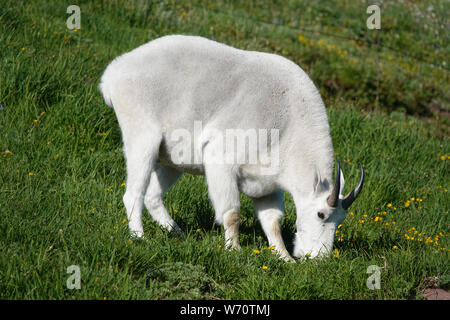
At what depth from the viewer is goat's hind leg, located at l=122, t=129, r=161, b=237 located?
15.5 ft

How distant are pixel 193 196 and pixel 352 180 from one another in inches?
84.9

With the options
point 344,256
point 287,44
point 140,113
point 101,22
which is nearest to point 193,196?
point 140,113

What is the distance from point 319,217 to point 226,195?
2.70 feet

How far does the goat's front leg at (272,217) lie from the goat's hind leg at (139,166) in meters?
1.14

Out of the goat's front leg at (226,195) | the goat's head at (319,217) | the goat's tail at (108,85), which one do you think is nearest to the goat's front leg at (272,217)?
the goat's head at (319,217)

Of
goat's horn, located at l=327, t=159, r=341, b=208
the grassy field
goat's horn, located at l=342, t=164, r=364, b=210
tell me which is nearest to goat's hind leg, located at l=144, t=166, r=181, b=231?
the grassy field

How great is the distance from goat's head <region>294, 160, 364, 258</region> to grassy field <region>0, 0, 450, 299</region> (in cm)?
18

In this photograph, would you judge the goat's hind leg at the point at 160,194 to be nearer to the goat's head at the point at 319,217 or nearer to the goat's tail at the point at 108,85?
the goat's tail at the point at 108,85

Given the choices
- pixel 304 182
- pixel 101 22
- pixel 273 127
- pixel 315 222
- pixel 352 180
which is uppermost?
pixel 101 22

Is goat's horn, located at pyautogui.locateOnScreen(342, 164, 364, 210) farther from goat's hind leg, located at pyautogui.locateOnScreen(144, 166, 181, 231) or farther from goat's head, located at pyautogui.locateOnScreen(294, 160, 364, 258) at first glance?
goat's hind leg, located at pyautogui.locateOnScreen(144, 166, 181, 231)

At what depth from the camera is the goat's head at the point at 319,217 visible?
185 inches
